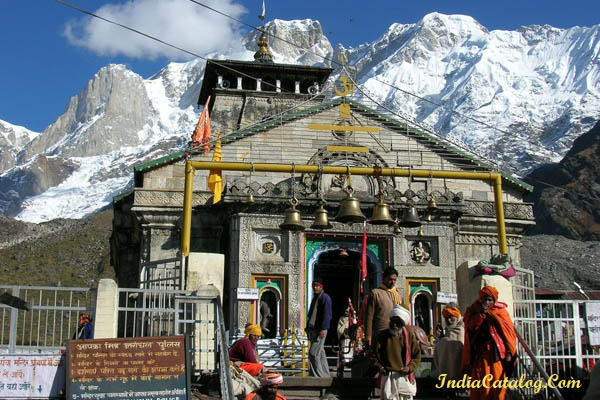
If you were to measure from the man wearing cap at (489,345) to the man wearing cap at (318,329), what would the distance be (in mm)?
4317

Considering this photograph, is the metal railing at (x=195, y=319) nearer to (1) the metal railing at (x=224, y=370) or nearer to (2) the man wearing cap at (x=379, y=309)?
(1) the metal railing at (x=224, y=370)

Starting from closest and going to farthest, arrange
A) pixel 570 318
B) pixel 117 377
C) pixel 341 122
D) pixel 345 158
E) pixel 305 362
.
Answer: pixel 117 377, pixel 570 318, pixel 305 362, pixel 345 158, pixel 341 122

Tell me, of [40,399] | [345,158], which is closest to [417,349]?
[40,399]

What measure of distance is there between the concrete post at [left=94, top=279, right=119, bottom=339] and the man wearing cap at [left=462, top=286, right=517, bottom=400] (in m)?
6.27

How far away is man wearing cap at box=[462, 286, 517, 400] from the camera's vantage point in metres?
12.2

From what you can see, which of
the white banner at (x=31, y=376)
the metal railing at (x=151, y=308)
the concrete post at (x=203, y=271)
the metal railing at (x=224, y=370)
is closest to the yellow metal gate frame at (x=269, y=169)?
the concrete post at (x=203, y=271)

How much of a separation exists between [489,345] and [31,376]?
23.4 ft

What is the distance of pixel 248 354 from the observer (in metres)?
13.9

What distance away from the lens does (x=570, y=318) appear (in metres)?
15.2

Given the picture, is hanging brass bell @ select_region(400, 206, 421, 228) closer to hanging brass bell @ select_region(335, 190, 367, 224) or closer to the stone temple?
hanging brass bell @ select_region(335, 190, 367, 224)

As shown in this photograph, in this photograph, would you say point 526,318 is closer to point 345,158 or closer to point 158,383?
point 158,383

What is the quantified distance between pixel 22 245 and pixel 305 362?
101 metres

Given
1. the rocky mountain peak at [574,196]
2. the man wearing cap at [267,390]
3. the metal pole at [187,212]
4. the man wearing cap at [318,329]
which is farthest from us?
the rocky mountain peak at [574,196]

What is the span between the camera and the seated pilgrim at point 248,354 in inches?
531
